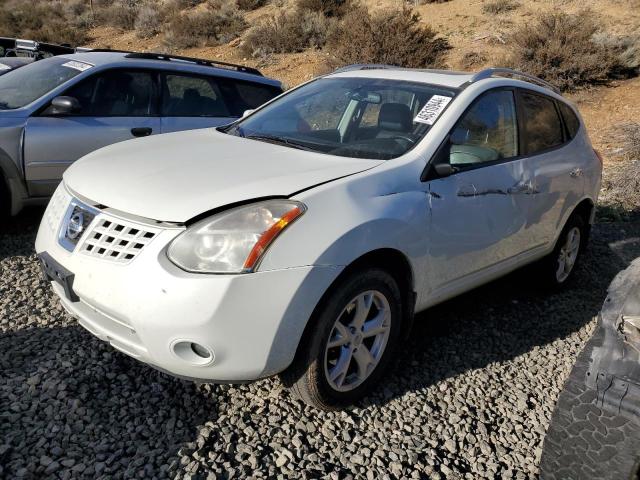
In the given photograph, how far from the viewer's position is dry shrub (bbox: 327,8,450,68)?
14.8m

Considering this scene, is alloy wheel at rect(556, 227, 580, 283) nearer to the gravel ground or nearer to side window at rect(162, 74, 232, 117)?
the gravel ground

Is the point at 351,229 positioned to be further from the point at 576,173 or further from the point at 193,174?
the point at 576,173

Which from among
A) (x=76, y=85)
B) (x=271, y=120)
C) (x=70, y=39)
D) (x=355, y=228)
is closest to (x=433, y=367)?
(x=355, y=228)

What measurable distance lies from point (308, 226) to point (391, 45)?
13.2 metres

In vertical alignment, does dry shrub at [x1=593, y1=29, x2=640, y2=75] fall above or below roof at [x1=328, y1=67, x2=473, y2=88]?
below

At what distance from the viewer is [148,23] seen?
23.9m

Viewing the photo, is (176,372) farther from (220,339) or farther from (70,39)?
(70,39)

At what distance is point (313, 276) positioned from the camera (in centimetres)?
256

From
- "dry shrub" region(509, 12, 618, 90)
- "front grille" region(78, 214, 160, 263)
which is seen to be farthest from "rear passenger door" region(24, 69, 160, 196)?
"dry shrub" region(509, 12, 618, 90)

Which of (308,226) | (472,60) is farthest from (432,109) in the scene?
(472,60)

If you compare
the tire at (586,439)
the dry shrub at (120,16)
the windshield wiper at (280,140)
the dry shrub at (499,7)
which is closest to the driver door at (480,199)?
the windshield wiper at (280,140)

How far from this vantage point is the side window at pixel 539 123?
416 cm

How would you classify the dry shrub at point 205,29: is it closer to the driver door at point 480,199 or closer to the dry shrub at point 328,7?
the dry shrub at point 328,7

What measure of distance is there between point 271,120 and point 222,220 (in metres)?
1.65
